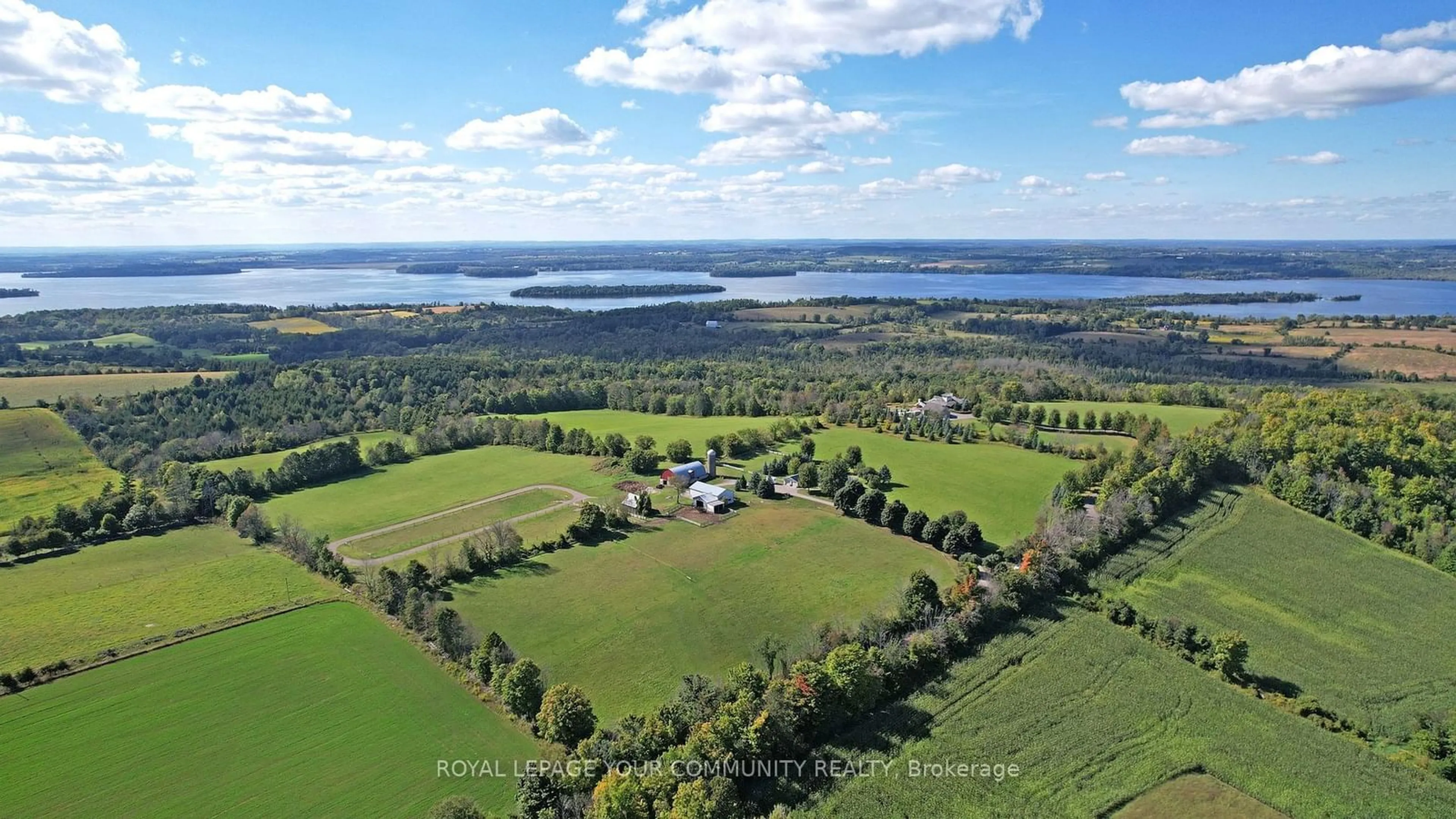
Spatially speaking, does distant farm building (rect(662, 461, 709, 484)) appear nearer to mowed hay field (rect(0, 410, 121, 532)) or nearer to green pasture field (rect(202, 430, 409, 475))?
green pasture field (rect(202, 430, 409, 475))

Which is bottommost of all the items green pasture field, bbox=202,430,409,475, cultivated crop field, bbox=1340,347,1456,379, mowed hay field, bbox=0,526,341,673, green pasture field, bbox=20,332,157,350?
mowed hay field, bbox=0,526,341,673

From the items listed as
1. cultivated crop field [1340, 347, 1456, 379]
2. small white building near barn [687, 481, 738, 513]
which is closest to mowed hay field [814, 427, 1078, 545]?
small white building near barn [687, 481, 738, 513]

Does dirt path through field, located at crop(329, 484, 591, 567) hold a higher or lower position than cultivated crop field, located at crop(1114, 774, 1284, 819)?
higher

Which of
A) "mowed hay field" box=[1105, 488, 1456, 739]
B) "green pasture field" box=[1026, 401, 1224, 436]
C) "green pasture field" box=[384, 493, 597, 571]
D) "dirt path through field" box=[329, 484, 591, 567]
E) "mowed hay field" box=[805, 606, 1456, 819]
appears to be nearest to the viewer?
"mowed hay field" box=[805, 606, 1456, 819]

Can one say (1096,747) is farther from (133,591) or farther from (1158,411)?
(1158,411)

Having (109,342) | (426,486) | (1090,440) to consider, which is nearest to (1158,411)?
(1090,440)

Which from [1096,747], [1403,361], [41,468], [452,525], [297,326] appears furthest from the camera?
[297,326]

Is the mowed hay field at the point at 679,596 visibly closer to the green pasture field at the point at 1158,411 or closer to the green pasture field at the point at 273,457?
the green pasture field at the point at 273,457
